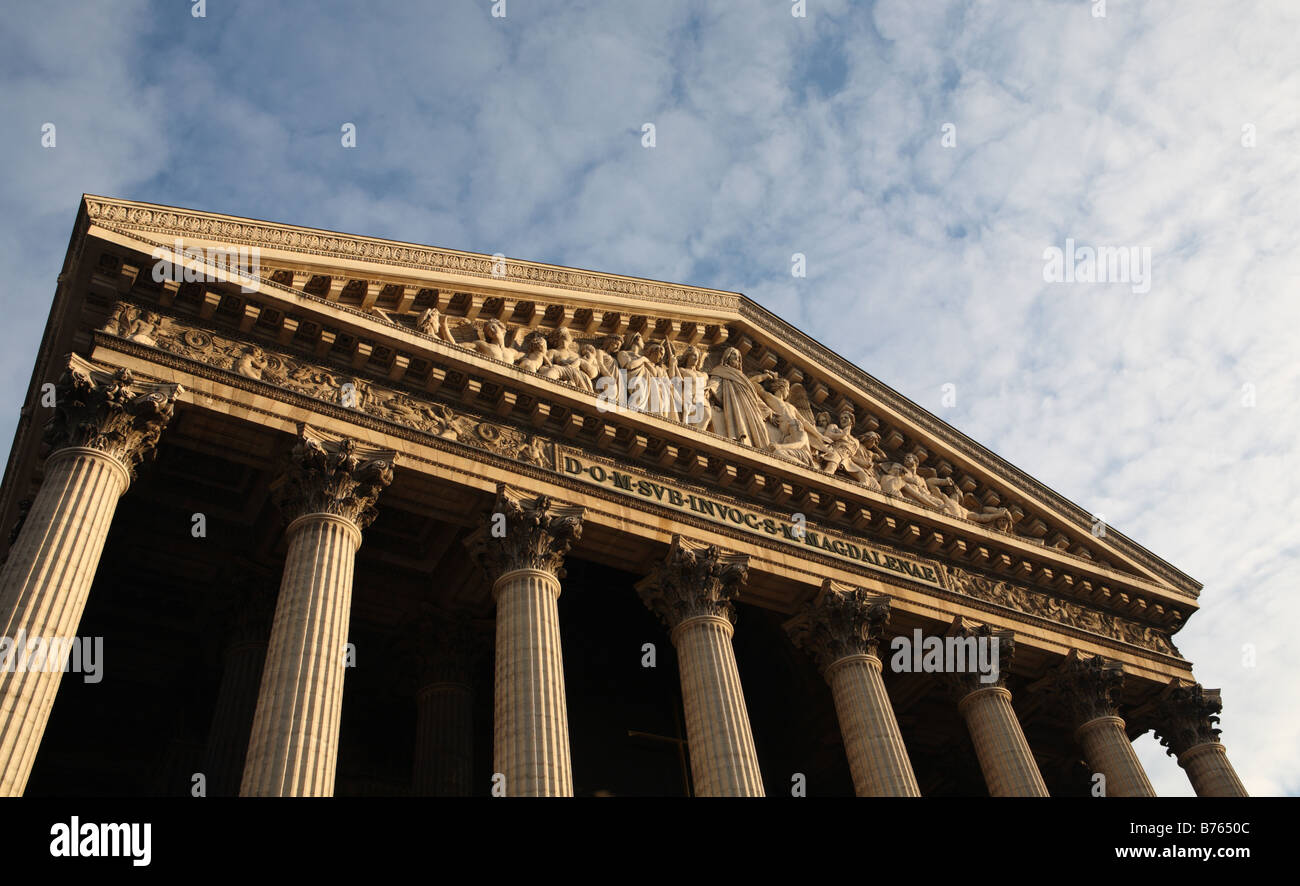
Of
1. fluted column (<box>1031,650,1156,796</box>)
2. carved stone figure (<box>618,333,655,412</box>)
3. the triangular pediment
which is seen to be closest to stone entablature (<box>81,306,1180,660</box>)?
the triangular pediment

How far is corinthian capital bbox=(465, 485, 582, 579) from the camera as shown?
1602 cm

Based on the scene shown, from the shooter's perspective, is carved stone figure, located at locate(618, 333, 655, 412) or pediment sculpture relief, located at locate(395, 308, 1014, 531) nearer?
pediment sculpture relief, located at locate(395, 308, 1014, 531)

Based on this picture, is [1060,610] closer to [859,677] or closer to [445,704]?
[859,677]

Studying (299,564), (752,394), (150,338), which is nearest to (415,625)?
(299,564)

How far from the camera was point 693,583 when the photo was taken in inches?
691

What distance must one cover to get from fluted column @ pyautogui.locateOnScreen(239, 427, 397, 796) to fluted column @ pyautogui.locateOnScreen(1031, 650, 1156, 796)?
14.2 metres

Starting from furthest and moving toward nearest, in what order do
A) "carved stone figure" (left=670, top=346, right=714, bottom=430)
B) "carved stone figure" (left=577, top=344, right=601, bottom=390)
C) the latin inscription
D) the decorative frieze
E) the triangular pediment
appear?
the decorative frieze < "carved stone figure" (left=670, top=346, right=714, bottom=430) < "carved stone figure" (left=577, top=344, right=601, bottom=390) < the latin inscription < the triangular pediment

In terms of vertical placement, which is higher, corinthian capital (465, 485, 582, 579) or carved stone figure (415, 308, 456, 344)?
carved stone figure (415, 308, 456, 344)

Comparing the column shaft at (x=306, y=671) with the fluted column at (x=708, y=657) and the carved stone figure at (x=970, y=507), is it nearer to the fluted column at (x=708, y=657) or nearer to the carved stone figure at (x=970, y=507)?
the fluted column at (x=708, y=657)

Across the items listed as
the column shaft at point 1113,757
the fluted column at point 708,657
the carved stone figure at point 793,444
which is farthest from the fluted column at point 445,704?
the column shaft at point 1113,757

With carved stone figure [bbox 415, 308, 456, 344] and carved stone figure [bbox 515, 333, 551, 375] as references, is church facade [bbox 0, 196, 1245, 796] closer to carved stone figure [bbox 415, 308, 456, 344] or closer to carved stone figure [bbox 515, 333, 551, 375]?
carved stone figure [bbox 515, 333, 551, 375]

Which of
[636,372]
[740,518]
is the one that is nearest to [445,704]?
[740,518]

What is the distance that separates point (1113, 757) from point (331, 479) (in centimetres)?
1518
